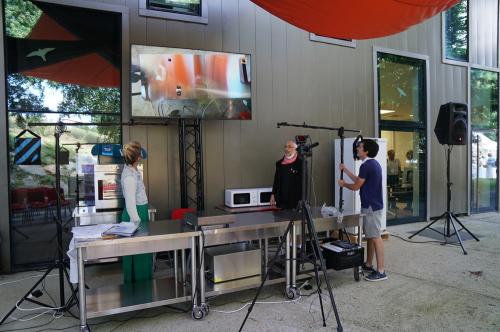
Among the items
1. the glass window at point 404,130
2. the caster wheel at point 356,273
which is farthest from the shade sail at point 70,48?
the glass window at point 404,130

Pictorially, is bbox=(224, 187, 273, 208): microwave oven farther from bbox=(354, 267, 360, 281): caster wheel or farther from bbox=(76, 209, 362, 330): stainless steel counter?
bbox=(354, 267, 360, 281): caster wheel

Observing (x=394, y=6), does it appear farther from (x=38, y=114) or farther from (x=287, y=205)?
(x=38, y=114)

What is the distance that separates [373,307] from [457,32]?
737 centimetres

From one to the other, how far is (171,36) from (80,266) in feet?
12.0

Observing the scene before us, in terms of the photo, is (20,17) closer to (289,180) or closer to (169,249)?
(169,249)

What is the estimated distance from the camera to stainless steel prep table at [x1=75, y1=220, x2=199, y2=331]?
111 inches

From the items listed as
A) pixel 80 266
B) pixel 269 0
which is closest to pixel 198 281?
pixel 80 266

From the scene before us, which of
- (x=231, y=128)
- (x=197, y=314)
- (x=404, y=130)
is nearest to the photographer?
(x=197, y=314)

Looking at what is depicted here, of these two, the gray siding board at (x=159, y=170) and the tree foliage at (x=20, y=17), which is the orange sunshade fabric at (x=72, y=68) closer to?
the tree foliage at (x=20, y=17)

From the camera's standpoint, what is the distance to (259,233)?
3.49 meters

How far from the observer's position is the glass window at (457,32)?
821 cm

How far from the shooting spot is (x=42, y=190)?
4.87 metres

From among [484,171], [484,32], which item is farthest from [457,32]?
[484,171]

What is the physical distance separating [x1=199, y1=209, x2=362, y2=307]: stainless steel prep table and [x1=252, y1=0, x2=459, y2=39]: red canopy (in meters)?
2.02
